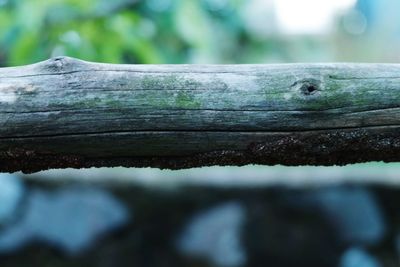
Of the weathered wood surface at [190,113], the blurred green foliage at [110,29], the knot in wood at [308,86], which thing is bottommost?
the blurred green foliage at [110,29]

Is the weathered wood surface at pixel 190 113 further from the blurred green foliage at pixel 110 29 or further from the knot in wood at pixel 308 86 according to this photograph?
the blurred green foliage at pixel 110 29

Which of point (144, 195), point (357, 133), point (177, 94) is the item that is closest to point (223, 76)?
point (177, 94)

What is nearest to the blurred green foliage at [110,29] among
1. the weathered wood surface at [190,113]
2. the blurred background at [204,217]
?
the blurred background at [204,217]

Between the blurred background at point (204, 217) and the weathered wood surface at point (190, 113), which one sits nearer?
the weathered wood surface at point (190, 113)

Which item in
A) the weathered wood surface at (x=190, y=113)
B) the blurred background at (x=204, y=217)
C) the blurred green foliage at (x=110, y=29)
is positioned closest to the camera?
the weathered wood surface at (x=190, y=113)

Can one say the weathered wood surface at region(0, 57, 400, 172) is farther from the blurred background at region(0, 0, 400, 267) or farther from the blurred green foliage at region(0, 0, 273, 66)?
the blurred background at region(0, 0, 400, 267)

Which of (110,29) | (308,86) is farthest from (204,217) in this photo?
(308,86)

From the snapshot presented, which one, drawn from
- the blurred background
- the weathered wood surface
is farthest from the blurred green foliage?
the weathered wood surface
